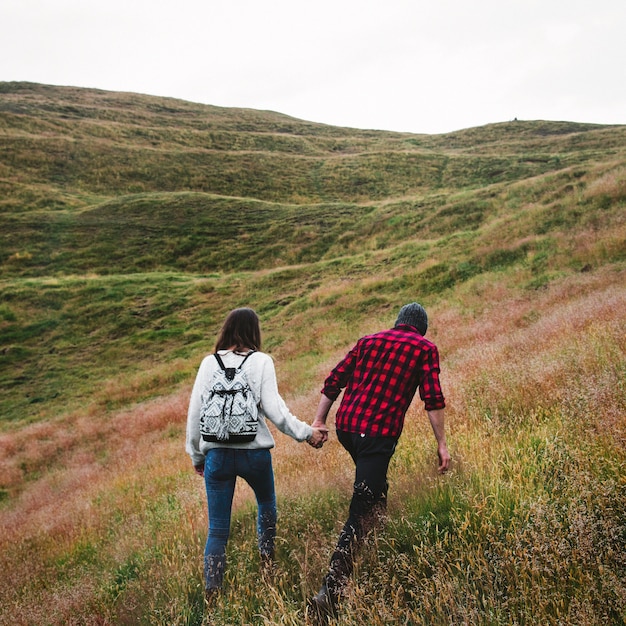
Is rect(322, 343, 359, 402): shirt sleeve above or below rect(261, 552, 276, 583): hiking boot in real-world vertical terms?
above

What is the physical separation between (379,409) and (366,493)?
56cm

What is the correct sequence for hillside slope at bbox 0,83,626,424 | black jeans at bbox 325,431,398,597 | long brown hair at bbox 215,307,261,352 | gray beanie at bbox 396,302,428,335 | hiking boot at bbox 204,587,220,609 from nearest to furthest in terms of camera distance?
black jeans at bbox 325,431,398,597 → hiking boot at bbox 204,587,220,609 → gray beanie at bbox 396,302,428,335 → long brown hair at bbox 215,307,261,352 → hillside slope at bbox 0,83,626,424

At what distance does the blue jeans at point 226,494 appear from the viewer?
3.57m

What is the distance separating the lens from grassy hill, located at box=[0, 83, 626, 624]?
288cm

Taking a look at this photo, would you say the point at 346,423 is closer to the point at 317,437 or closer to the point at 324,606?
the point at 317,437

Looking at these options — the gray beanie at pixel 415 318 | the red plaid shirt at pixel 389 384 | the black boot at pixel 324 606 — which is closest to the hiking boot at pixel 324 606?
the black boot at pixel 324 606

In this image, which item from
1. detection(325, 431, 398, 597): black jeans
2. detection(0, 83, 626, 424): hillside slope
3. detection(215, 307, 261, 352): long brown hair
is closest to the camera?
detection(325, 431, 398, 597): black jeans

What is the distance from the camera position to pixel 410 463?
4.73 m

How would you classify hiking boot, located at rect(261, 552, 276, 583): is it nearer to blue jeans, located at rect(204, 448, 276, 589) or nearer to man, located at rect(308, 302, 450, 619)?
blue jeans, located at rect(204, 448, 276, 589)

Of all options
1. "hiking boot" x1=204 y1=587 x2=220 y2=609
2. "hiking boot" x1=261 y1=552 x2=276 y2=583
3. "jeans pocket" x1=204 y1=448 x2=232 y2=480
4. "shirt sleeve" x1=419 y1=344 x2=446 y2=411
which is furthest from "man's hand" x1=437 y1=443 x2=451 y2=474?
"hiking boot" x1=204 y1=587 x2=220 y2=609

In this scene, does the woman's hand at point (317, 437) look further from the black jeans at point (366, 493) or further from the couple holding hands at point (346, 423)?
the black jeans at point (366, 493)

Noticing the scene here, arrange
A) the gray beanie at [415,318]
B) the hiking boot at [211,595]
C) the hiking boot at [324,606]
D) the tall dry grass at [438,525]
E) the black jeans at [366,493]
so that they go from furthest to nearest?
the gray beanie at [415,318], the hiking boot at [211,595], the black jeans at [366,493], the hiking boot at [324,606], the tall dry grass at [438,525]

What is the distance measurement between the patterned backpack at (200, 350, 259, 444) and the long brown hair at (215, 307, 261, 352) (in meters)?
0.25

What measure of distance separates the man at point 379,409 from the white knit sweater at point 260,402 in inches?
16.3
